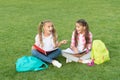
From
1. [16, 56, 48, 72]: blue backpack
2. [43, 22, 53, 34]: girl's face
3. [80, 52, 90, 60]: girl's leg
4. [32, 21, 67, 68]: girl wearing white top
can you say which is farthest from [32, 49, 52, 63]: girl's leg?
[80, 52, 90, 60]: girl's leg

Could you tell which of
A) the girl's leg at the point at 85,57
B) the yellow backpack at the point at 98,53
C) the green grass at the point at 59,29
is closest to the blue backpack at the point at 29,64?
the green grass at the point at 59,29

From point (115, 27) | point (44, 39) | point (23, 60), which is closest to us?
point (23, 60)

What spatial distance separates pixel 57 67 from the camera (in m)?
4.77

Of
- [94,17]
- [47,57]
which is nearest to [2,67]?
[47,57]

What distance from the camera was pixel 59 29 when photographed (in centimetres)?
717

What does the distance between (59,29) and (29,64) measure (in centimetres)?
260

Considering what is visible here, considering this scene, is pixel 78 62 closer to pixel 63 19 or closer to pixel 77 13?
pixel 63 19

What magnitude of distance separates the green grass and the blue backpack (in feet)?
0.30

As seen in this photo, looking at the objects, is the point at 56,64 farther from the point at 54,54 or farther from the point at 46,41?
the point at 46,41

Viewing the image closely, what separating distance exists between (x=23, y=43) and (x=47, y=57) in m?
1.33

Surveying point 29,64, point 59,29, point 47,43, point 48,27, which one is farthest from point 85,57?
point 59,29

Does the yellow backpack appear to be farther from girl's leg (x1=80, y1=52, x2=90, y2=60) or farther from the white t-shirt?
the white t-shirt

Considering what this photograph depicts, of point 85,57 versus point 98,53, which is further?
point 85,57

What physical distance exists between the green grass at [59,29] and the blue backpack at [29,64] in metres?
0.09
